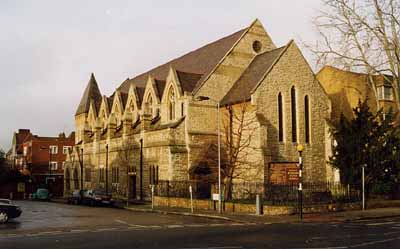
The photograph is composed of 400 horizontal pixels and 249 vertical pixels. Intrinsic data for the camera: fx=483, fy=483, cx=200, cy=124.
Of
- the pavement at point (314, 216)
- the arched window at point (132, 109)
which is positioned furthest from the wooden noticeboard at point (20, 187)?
the pavement at point (314, 216)

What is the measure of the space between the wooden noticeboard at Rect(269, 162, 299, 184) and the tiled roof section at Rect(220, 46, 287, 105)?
6179 millimetres

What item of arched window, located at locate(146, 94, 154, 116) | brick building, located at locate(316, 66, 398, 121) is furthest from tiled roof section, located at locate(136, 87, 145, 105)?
brick building, located at locate(316, 66, 398, 121)

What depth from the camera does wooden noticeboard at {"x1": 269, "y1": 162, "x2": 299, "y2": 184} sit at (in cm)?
3571

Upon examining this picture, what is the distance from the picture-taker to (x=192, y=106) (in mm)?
42375

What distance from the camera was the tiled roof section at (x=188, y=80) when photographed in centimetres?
4352

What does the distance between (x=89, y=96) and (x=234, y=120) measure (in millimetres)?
37115

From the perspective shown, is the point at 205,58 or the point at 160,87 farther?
the point at 205,58

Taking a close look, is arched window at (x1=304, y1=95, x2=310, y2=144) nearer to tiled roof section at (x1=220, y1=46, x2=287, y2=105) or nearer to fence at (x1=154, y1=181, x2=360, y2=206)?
tiled roof section at (x1=220, y1=46, x2=287, y2=105)

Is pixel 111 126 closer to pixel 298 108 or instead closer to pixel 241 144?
pixel 241 144

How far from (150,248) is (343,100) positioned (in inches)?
1564

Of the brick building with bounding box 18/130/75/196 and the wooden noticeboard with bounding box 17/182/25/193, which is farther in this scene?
the brick building with bounding box 18/130/75/196

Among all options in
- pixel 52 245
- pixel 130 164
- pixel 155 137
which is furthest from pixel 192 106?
pixel 52 245

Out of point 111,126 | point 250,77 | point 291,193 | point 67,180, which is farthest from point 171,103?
point 67,180

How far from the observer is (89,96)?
72312mm
